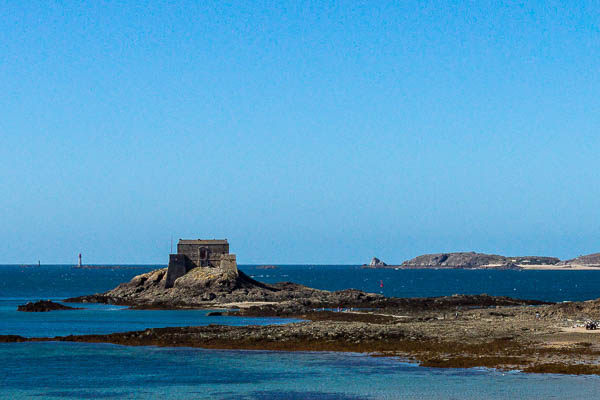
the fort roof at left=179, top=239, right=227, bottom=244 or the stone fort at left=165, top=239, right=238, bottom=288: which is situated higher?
the fort roof at left=179, top=239, right=227, bottom=244

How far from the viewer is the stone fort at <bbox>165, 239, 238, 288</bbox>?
11779cm

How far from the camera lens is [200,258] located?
122 m

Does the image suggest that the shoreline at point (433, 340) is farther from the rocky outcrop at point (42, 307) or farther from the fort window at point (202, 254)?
the fort window at point (202, 254)

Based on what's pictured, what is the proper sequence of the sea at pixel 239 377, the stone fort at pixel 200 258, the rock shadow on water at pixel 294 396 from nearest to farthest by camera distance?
the rock shadow on water at pixel 294 396, the sea at pixel 239 377, the stone fort at pixel 200 258

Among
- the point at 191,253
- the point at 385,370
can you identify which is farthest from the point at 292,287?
the point at 385,370

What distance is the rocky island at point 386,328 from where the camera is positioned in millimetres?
50594

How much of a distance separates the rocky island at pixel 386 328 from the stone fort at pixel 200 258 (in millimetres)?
983

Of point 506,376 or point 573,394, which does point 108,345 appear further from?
point 573,394

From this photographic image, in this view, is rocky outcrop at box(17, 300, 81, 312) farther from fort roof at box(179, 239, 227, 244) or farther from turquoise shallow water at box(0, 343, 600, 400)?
turquoise shallow water at box(0, 343, 600, 400)

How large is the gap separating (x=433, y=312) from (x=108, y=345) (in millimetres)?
40094

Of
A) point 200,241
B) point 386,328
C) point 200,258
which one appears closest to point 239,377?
point 386,328

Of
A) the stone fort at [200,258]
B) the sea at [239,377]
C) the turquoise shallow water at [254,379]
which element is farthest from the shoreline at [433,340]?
the stone fort at [200,258]

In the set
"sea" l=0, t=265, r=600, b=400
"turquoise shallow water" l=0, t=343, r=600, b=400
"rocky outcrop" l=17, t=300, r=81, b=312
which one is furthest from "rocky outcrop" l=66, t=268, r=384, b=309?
"turquoise shallow water" l=0, t=343, r=600, b=400

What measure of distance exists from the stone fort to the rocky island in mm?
983
